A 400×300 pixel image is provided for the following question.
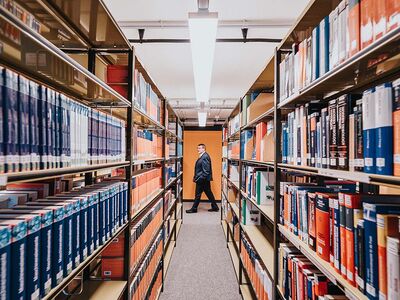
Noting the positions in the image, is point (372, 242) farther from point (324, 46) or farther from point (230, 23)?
point (230, 23)

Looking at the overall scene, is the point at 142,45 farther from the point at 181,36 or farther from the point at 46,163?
the point at 46,163

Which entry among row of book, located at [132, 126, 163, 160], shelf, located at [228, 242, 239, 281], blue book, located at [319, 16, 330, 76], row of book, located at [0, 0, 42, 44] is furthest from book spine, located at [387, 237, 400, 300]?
shelf, located at [228, 242, 239, 281]

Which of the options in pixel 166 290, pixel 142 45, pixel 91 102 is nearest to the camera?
pixel 91 102

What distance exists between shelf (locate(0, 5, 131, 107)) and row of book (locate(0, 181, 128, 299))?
51 centimetres

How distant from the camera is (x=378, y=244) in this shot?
83 cm

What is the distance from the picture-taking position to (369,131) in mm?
884

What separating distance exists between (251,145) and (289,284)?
5.59ft

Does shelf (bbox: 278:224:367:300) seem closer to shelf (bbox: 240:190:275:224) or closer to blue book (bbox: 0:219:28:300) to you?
shelf (bbox: 240:190:275:224)

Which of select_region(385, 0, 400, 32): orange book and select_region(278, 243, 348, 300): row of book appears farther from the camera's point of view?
select_region(278, 243, 348, 300): row of book

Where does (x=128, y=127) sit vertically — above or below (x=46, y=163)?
above

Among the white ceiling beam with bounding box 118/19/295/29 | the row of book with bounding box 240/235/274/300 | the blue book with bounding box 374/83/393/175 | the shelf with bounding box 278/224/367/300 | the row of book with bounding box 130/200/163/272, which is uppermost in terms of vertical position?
the white ceiling beam with bounding box 118/19/295/29

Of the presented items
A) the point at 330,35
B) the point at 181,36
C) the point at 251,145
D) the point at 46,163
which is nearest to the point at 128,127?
the point at 46,163

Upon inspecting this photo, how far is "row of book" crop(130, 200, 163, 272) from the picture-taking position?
203 centimetres

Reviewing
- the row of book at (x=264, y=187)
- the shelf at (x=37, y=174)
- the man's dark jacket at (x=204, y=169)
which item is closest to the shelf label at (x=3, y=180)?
the shelf at (x=37, y=174)
